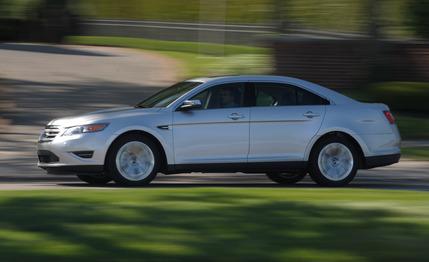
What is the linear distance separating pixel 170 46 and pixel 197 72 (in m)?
11.5

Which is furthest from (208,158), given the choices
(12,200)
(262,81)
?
(12,200)

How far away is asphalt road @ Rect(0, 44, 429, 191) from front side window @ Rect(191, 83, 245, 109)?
142 cm

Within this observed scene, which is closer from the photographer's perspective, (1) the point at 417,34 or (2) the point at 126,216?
(2) the point at 126,216

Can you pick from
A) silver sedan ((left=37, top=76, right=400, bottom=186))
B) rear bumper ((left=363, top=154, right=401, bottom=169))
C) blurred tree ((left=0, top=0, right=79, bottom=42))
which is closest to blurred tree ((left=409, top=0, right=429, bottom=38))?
silver sedan ((left=37, top=76, right=400, bottom=186))

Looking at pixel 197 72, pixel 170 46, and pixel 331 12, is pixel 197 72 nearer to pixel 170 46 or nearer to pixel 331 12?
pixel 331 12

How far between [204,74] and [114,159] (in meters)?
13.4

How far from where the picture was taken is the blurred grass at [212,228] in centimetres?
673

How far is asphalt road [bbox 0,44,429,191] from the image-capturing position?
13.9 metres

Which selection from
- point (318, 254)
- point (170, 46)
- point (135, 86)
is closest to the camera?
point (318, 254)

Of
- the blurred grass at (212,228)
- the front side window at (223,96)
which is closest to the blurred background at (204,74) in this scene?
the blurred grass at (212,228)

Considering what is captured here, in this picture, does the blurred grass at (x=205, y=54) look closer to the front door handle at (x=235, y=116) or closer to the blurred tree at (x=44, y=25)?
the blurred tree at (x=44, y=25)

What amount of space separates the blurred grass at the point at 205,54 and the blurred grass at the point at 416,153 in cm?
593

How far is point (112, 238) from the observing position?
7.03 meters

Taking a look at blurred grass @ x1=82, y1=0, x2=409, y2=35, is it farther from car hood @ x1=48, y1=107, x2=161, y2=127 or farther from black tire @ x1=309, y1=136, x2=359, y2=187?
car hood @ x1=48, y1=107, x2=161, y2=127
